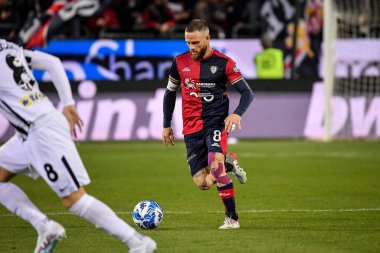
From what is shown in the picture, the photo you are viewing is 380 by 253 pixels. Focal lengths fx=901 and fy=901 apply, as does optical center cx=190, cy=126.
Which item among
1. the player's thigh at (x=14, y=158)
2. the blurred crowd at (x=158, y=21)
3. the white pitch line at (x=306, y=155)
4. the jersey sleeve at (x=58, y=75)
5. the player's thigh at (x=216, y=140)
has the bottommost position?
the white pitch line at (x=306, y=155)

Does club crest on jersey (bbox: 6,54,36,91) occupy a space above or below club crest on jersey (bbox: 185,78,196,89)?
above

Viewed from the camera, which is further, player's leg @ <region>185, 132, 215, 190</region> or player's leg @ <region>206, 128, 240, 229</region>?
player's leg @ <region>185, 132, 215, 190</region>

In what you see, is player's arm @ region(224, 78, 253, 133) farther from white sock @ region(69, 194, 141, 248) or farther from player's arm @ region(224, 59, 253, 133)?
white sock @ region(69, 194, 141, 248)

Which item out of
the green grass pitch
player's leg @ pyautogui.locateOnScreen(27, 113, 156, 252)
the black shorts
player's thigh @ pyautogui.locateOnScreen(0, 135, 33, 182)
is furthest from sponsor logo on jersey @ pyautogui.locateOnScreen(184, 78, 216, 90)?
player's leg @ pyautogui.locateOnScreen(27, 113, 156, 252)

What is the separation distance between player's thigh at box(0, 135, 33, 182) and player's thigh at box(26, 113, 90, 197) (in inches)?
10.9

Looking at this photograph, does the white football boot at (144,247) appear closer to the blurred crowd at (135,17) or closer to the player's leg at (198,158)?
the player's leg at (198,158)

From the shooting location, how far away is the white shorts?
256 inches

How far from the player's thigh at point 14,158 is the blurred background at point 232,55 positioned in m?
12.1

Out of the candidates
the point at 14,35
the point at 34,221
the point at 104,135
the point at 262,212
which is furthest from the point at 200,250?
the point at 14,35

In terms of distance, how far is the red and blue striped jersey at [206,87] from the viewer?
8.98 meters

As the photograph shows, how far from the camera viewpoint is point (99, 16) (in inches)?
888

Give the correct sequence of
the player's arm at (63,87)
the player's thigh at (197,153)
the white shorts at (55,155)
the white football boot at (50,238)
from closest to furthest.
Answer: the white shorts at (55,155) < the player's arm at (63,87) < the white football boot at (50,238) < the player's thigh at (197,153)

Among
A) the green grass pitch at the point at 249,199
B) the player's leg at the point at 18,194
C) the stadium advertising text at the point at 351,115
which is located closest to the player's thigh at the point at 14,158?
the player's leg at the point at 18,194

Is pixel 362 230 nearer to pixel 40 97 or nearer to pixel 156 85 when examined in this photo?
pixel 40 97
